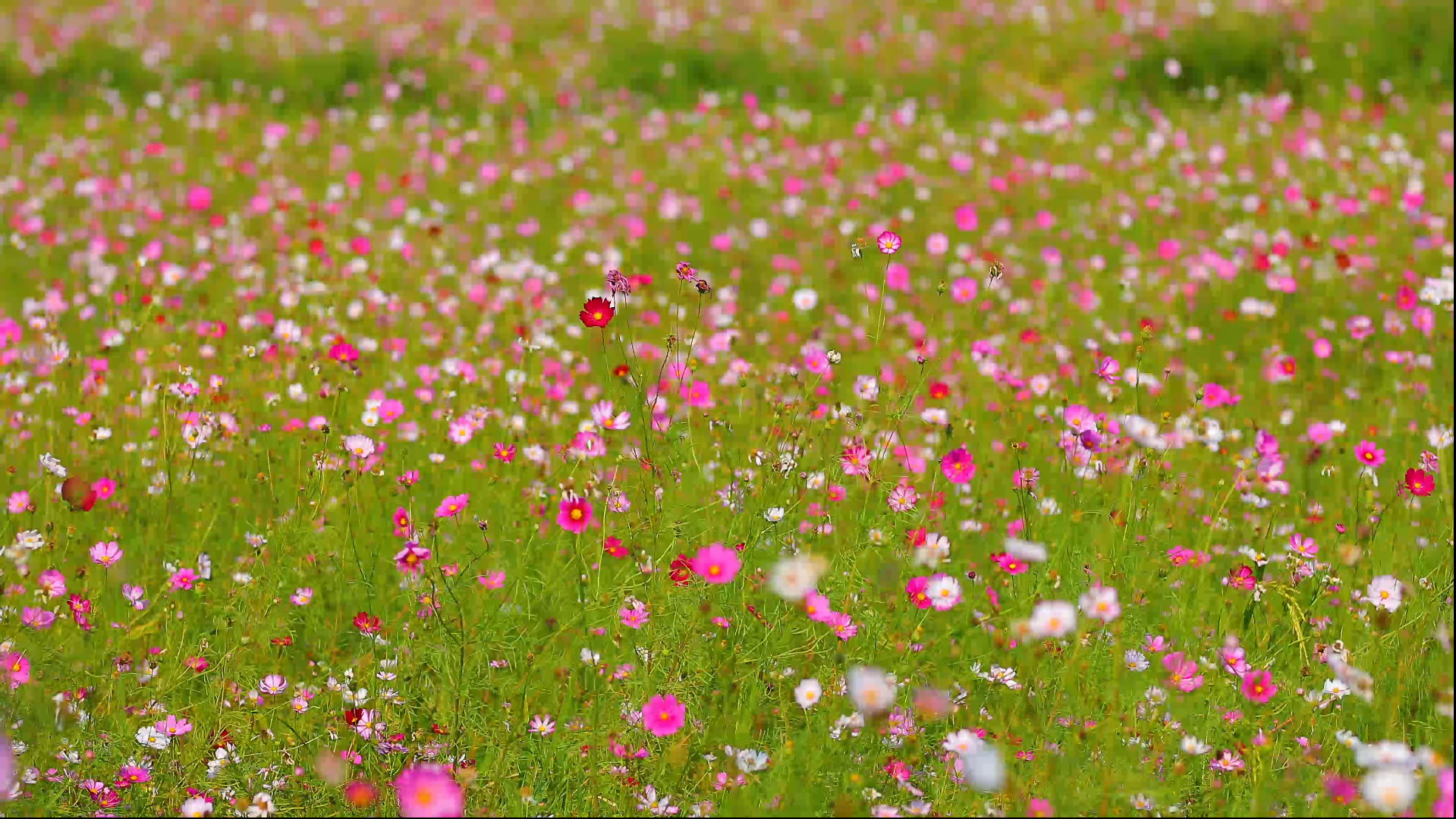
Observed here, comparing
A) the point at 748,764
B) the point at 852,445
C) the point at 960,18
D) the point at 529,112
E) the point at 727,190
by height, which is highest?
the point at 960,18

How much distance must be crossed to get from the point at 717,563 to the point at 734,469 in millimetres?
907

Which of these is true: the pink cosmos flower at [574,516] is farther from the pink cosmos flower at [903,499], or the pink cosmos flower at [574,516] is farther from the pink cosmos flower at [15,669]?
the pink cosmos flower at [15,669]

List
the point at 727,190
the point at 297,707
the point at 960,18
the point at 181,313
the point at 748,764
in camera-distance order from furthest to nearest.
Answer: the point at 960,18 → the point at 727,190 → the point at 181,313 → the point at 297,707 → the point at 748,764

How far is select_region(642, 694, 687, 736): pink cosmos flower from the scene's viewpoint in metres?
2.15

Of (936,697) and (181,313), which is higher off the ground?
(181,313)

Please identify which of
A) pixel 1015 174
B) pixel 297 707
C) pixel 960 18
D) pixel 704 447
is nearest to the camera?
pixel 297 707

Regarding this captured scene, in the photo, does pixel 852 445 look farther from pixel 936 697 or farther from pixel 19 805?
pixel 19 805

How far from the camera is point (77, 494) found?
2418 millimetres

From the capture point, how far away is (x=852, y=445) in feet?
9.34

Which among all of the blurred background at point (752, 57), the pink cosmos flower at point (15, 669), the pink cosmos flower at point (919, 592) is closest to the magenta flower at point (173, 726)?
the pink cosmos flower at point (15, 669)

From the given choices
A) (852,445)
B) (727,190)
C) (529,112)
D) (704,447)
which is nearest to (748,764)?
Result: (852,445)

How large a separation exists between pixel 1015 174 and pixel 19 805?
6378 mm

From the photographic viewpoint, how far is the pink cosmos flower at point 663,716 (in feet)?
7.06

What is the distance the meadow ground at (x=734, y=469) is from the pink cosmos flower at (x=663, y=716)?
0.04 feet
